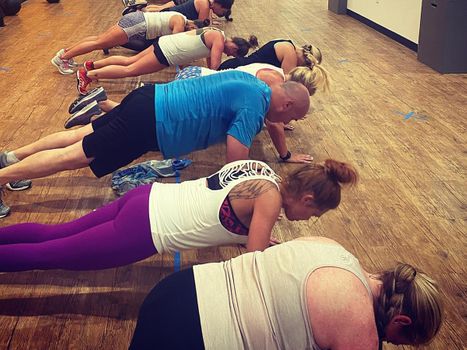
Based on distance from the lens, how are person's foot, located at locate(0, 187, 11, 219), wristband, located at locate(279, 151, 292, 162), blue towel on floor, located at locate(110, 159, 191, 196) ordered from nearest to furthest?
person's foot, located at locate(0, 187, 11, 219), blue towel on floor, located at locate(110, 159, 191, 196), wristband, located at locate(279, 151, 292, 162)

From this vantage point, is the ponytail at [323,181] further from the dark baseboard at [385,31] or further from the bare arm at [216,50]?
the dark baseboard at [385,31]

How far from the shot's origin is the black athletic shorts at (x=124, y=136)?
8.10 ft

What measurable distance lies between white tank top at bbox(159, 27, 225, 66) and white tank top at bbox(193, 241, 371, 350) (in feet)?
9.65

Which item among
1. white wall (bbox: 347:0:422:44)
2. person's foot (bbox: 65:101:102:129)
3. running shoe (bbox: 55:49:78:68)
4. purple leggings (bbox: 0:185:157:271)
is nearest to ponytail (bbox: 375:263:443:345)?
purple leggings (bbox: 0:185:157:271)

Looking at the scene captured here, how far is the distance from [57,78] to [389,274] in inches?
168

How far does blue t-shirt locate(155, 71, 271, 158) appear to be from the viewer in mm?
2410

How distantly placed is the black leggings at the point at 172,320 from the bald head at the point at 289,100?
1219mm

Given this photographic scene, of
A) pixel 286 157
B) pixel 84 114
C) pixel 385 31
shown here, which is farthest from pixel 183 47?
pixel 385 31

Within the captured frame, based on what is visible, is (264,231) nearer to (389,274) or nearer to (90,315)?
(389,274)

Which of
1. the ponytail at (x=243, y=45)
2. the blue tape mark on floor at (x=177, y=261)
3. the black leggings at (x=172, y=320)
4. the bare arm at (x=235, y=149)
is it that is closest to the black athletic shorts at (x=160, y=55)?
the ponytail at (x=243, y=45)

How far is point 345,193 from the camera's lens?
9.70 feet

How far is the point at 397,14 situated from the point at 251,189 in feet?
17.5

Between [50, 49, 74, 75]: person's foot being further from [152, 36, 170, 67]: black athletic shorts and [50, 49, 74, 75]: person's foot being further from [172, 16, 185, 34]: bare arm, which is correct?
[152, 36, 170, 67]: black athletic shorts

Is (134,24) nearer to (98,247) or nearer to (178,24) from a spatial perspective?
(178,24)
